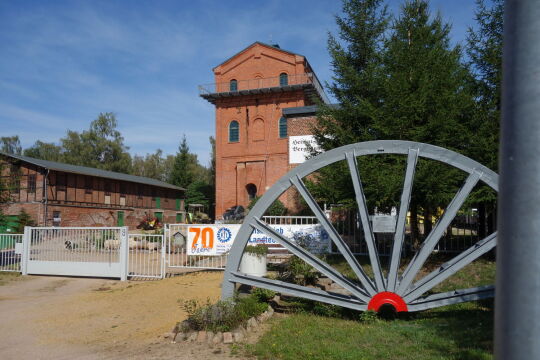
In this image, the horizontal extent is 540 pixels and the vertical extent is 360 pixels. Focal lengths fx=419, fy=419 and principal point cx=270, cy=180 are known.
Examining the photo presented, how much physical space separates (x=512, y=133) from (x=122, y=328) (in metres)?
7.62

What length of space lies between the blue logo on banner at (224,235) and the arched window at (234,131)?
22.5m

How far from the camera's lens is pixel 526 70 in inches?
48.9

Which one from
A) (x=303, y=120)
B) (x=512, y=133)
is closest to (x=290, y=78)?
(x=303, y=120)

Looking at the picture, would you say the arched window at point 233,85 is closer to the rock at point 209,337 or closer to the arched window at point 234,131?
the arched window at point 234,131

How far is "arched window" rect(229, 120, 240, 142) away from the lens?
3581 centimetres

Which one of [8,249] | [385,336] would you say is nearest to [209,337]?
[385,336]

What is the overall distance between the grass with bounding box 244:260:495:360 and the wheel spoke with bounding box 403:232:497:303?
513 mm

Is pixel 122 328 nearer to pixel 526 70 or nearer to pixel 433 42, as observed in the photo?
pixel 526 70

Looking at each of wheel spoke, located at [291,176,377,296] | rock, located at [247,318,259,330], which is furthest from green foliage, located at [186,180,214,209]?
rock, located at [247,318,259,330]

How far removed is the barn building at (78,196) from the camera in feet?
104

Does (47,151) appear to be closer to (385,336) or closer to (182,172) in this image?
(182,172)

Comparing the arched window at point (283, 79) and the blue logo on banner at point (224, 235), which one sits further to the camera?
the arched window at point (283, 79)

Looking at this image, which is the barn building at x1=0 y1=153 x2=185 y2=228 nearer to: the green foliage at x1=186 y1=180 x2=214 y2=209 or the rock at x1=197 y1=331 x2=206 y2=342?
the green foliage at x1=186 y1=180 x2=214 y2=209

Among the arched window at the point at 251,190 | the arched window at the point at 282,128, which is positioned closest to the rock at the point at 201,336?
the arched window at the point at 282,128
